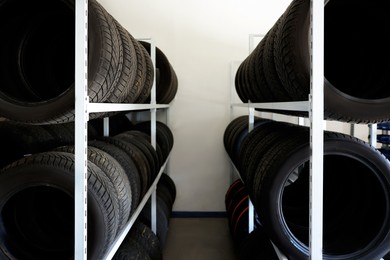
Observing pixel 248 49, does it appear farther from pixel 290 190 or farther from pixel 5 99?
pixel 5 99

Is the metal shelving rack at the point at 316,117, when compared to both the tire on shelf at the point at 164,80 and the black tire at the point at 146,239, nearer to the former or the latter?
the black tire at the point at 146,239

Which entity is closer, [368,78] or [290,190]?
[368,78]

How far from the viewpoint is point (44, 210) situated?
1658 mm

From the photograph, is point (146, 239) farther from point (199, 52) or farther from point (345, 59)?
point (199, 52)

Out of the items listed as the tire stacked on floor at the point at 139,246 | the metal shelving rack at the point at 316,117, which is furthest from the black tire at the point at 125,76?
the tire stacked on floor at the point at 139,246

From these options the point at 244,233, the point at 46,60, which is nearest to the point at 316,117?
the point at 46,60

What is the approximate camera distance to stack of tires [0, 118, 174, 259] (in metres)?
1.17

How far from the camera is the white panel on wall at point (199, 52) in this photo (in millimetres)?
4086

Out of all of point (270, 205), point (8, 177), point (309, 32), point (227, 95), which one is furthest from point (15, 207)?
point (227, 95)

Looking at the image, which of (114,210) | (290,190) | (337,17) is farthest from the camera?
(290,190)

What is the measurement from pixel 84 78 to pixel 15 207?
0.69 m

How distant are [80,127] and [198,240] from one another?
2724mm

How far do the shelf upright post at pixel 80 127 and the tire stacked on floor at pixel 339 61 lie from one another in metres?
0.73

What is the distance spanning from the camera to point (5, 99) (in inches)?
46.4
